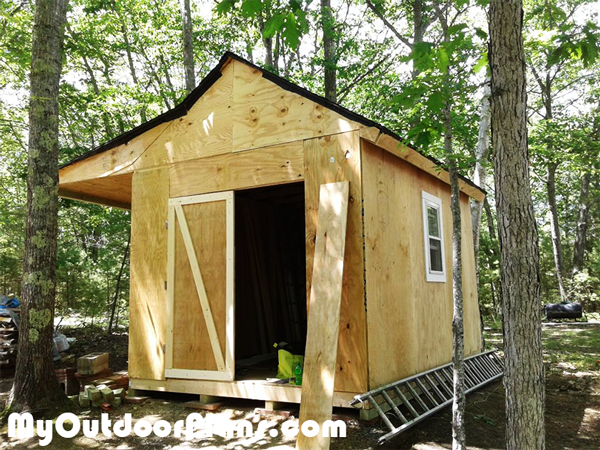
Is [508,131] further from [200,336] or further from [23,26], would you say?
[23,26]

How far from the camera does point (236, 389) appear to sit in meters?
5.64

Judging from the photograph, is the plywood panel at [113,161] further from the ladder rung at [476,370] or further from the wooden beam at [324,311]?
the ladder rung at [476,370]

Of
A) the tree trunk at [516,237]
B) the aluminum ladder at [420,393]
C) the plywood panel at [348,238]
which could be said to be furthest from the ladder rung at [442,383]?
the tree trunk at [516,237]

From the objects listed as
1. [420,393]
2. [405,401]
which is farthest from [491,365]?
[405,401]

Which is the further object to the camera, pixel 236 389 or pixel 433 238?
pixel 433 238

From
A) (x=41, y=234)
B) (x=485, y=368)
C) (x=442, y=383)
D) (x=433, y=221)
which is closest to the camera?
(x=41, y=234)

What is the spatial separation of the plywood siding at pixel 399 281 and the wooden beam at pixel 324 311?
368 millimetres

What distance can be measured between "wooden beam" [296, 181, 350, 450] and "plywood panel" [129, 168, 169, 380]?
253cm

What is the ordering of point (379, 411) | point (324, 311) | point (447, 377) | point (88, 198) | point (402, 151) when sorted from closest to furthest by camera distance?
point (379, 411), point (324, 311), point (402, 151), point (447, 377), point (88, 198)

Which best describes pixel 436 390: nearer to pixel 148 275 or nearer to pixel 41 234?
pixel 148 275

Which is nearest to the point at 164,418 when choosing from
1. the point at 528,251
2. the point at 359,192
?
the point at 359,192

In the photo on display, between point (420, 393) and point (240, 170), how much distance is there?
3650mm

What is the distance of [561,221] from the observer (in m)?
26.0

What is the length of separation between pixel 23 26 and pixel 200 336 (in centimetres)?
1164
